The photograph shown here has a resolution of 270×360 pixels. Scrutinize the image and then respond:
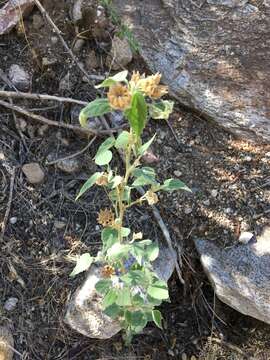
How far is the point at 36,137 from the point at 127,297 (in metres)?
0.96

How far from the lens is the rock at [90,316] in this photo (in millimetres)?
2371

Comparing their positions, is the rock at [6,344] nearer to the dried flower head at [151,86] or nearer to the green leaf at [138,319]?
the green leaf at [138,319]

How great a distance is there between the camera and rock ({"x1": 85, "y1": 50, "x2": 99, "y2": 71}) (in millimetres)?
2729

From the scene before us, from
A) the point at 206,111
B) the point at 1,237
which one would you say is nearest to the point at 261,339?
the point at 206,111

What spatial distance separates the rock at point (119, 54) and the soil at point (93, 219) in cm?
17

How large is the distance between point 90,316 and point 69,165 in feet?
2.15

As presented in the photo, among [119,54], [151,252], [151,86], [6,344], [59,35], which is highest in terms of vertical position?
[151,86]

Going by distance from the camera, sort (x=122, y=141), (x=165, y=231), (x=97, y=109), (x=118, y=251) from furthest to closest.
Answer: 1. (x=165, y=231)
2. (x=118, y=251)
3. (x=122, y=141)
4. (x=97, y=109)

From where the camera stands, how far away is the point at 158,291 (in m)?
2.01

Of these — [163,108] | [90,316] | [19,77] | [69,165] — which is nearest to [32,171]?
[69,165]

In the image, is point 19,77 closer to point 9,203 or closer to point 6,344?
point 9,203

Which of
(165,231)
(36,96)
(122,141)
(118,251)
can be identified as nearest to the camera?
(122,141)

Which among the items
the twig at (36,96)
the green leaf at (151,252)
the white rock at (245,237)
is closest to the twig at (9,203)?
the twig at (36,96)

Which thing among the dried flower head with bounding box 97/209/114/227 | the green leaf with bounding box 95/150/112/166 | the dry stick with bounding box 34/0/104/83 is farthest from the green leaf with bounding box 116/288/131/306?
the dry stick with bounding box 34/0/104/83
